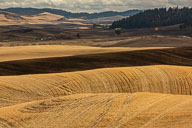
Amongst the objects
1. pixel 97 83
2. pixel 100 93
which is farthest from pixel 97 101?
pixel 97 83

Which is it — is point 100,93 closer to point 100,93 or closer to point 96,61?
point 100,93

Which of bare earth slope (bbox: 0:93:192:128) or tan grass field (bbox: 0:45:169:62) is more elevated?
bare earth slope (bbox: 0:93:192:128)

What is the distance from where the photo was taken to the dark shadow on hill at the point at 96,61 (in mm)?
34150

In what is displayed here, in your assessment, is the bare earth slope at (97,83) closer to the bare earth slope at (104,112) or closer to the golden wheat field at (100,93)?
the golden wheat field at (100,93)

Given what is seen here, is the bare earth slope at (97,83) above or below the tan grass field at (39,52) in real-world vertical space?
above

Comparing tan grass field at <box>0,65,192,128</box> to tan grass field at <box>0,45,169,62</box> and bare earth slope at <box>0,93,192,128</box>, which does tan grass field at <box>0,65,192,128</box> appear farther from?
tan grass field at <box>0,45,169,62</box>

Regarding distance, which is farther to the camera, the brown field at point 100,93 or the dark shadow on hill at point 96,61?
the dark shadow on hill at point 96,61

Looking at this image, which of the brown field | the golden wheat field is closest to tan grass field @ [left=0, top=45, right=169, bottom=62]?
the brown field

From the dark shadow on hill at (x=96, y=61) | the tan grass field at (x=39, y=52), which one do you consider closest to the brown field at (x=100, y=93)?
the dark shadow on hill at (x=96, y=61)

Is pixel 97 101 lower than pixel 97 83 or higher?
higher

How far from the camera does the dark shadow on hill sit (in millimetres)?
34150

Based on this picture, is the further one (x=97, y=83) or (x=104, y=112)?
(x=97, y=83)

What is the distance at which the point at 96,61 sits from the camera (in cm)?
3709

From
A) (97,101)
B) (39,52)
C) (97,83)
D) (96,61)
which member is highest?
(97,101)
